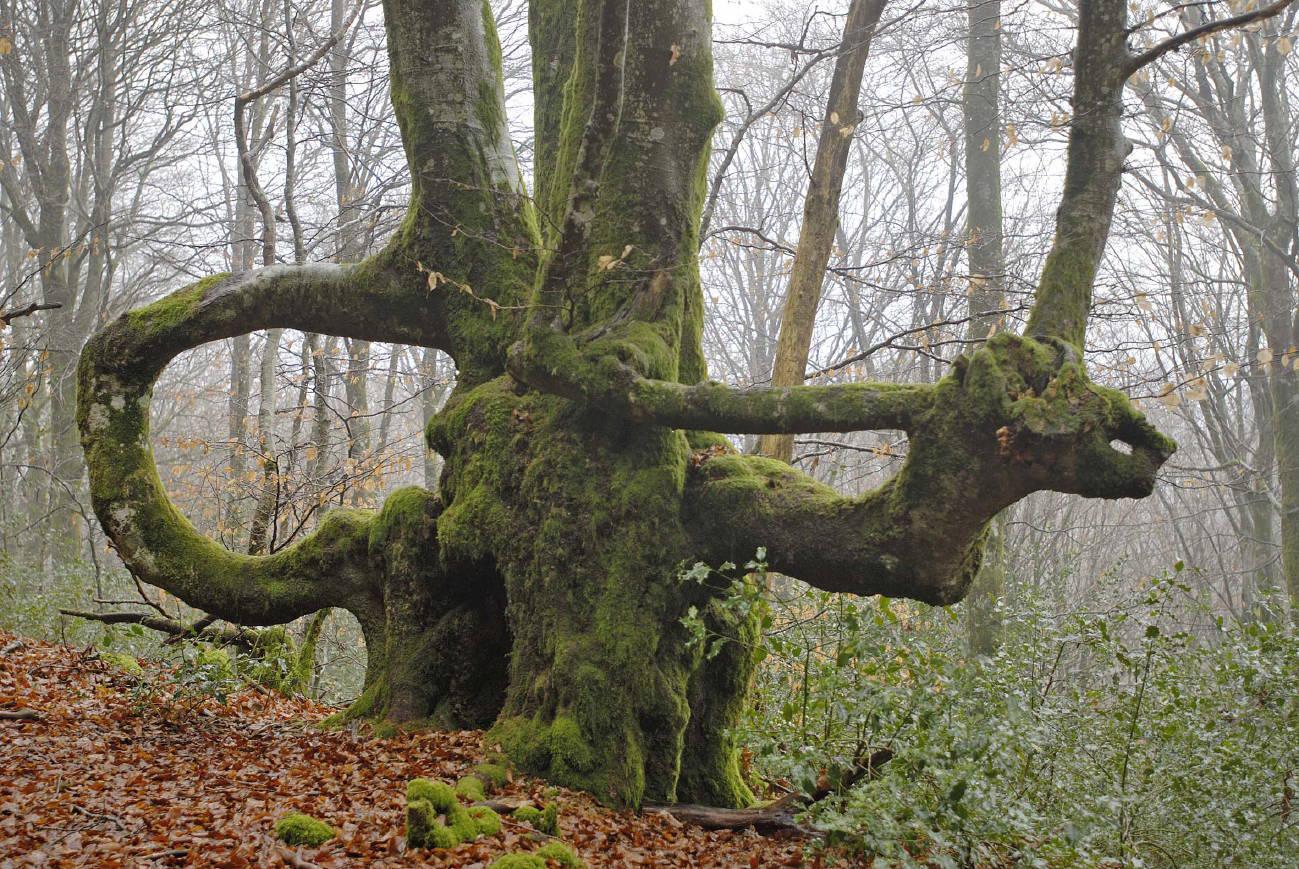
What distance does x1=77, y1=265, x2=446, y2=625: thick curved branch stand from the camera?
682 cm

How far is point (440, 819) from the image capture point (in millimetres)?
4129

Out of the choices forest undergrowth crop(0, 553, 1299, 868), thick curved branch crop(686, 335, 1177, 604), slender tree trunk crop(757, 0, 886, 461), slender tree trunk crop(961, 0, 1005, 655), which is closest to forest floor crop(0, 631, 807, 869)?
forest undergrowth crop(0, 553, 1299, 868)

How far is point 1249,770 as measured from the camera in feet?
15.4

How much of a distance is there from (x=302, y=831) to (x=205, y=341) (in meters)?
4.14

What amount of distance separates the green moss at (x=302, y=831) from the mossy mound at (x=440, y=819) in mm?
379

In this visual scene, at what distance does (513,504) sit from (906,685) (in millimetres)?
2535

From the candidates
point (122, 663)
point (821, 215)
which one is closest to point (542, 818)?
point (122, 663)

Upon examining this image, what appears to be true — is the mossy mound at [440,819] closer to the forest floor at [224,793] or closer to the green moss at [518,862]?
the forest floor at [224,793]

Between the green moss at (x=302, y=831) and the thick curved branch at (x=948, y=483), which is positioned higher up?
the thick curved branch at (x=948, y=483)

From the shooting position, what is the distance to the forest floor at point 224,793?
13.0 feet

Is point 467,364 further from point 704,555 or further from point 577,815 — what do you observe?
point 577,815

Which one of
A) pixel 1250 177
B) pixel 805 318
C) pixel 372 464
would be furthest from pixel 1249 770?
pixel 1250 177

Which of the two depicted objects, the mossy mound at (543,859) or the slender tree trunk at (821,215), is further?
the slender tree trunk at (821,215)

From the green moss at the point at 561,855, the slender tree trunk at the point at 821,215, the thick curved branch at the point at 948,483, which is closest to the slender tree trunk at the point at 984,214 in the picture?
the slender tree trunk at the point at 821,215
